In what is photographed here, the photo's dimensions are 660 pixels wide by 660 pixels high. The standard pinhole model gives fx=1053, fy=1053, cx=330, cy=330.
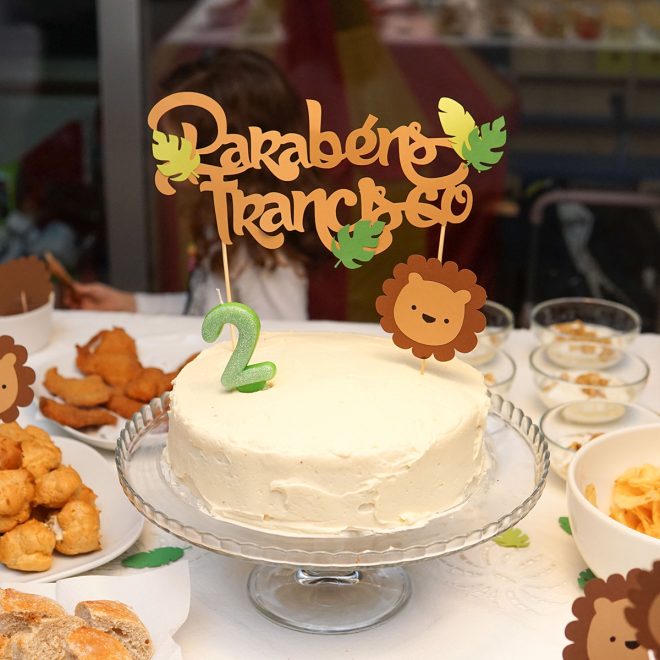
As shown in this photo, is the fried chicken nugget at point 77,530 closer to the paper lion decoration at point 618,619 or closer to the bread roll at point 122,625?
the bread roll at point 122,625

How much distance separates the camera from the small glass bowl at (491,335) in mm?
1843

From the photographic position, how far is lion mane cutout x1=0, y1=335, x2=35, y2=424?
129 centimetres

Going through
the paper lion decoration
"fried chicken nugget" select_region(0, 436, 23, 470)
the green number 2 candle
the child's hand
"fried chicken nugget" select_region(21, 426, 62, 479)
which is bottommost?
the child's hand

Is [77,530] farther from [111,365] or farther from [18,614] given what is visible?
[111,365]

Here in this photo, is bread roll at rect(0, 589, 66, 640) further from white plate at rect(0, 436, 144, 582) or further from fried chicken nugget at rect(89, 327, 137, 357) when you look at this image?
fried chicken nugget at rect(89, 327, 137, 357)

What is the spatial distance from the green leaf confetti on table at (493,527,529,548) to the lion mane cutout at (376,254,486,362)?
26 cm

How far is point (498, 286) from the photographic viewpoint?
383 centimetres

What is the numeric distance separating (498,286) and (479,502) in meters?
2.64

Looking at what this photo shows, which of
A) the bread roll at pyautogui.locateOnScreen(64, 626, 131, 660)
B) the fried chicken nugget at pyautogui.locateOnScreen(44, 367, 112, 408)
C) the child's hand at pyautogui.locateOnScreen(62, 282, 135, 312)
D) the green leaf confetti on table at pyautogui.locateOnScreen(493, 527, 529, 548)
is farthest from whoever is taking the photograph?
the child's hand at pyautogui.locateOnScreen(62, 282, 135, 312)

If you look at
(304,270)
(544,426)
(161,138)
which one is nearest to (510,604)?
(544,426)

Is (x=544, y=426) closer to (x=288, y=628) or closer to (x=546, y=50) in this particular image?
(x=288, y=628)

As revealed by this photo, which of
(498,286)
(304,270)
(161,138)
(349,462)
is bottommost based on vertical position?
(498,286)

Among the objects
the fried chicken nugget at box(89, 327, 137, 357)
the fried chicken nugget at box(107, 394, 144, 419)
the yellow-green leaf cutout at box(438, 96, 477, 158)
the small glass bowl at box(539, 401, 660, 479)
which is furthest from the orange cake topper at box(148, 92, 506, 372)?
the fried chicken nugget at box(89, 327, 137, 357)

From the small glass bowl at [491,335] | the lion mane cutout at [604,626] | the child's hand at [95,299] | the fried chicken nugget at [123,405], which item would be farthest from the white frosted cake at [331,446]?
the child's hand at [95,299]
